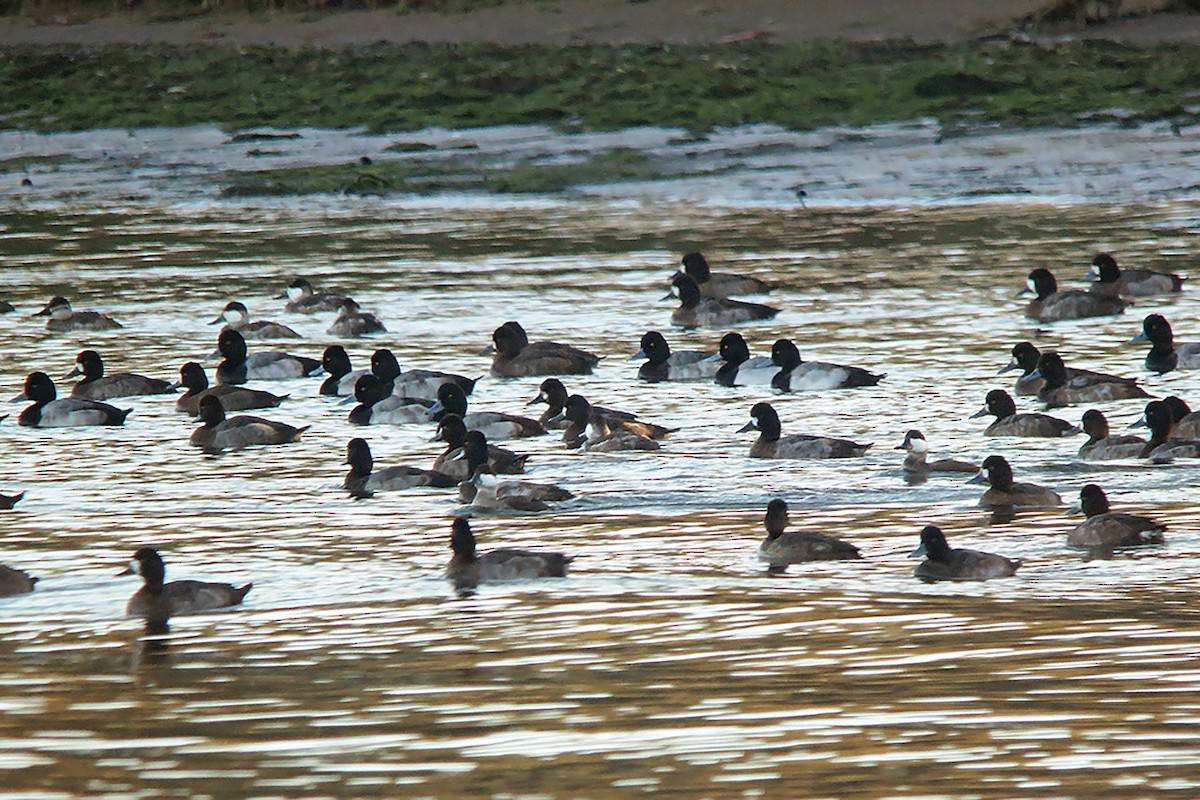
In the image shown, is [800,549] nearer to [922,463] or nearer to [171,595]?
[922,463]

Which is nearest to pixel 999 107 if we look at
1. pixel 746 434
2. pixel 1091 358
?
pixel 1091 358

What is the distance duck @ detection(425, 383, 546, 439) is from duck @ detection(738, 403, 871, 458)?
6.97ft

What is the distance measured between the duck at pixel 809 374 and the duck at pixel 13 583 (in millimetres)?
7577

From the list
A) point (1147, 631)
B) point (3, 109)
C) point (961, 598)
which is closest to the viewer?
point (1147, 631)

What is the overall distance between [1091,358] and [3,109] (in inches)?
1265

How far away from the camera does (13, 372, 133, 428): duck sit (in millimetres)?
16453

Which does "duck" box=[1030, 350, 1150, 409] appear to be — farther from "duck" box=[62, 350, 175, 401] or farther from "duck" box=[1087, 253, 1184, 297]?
"duck" box=[62, 350, 175, 401]

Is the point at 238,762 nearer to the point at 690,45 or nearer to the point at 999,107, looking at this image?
the point at 999,107

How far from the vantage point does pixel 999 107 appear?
3422 centimetres

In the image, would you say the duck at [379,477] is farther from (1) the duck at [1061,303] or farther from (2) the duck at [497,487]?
(1) the duck at [1061,303]

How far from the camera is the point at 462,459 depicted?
13891 mm

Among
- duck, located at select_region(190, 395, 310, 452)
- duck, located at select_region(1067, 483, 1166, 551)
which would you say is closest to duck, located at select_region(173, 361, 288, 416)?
duck, located at select_region(190, 395, 310, 452)

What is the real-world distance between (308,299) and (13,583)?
11352mm

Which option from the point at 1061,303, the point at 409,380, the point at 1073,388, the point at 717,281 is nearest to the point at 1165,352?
the point at 1073,388
